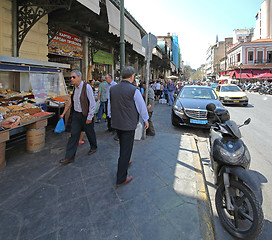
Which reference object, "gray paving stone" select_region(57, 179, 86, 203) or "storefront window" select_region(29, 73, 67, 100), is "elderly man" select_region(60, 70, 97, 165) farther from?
"storefront window" select_region(29, 73, 67, 100)

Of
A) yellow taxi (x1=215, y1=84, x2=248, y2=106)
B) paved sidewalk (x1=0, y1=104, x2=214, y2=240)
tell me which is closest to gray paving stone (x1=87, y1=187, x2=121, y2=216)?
paved sidewalk (x1=0, y1=104, x2=214, y2=240)

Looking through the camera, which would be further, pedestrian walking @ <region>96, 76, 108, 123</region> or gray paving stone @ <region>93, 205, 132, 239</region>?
pedestrian walking @ <region>96, 76, 108, 123</region>

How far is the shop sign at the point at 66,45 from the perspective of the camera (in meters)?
8.62

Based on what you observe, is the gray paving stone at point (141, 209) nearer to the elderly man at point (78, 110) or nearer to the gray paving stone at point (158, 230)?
the gray paving stone at point (158, 230)

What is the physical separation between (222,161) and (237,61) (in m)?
57.5

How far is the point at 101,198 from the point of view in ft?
8.68

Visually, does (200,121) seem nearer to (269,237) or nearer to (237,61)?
(269,237)

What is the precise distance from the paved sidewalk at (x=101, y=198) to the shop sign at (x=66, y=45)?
19.7 feet

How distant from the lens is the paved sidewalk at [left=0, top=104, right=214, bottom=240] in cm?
207

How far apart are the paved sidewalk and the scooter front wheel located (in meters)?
0.23

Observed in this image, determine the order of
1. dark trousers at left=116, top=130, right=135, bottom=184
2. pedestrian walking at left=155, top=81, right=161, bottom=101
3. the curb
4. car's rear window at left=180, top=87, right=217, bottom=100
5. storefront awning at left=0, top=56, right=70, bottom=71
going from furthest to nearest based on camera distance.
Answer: pedestrian walking at left=155, top=81, right=161, bottom=101 < car's rear window at left=180, top=87, right=217, bottom=100 < storefront awning at left=0, top=56, right=70, bottom=71 < dark trousers at left=116, top=130, right=135, bottom=184 < the curb

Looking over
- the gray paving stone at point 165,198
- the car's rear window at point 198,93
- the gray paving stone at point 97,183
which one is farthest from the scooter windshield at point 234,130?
the car's rear window at point 198,93

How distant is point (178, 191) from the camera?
285 centimetres

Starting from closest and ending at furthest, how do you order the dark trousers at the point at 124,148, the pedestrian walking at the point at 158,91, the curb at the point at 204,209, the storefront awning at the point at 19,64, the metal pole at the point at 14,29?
the curb at the point at 204,209
the dark trousers at the point at 124,148
the storefront awning at the point at 19,64
the metal pole at the point at 14,29
the pedestrian walking at the point at 158,91
